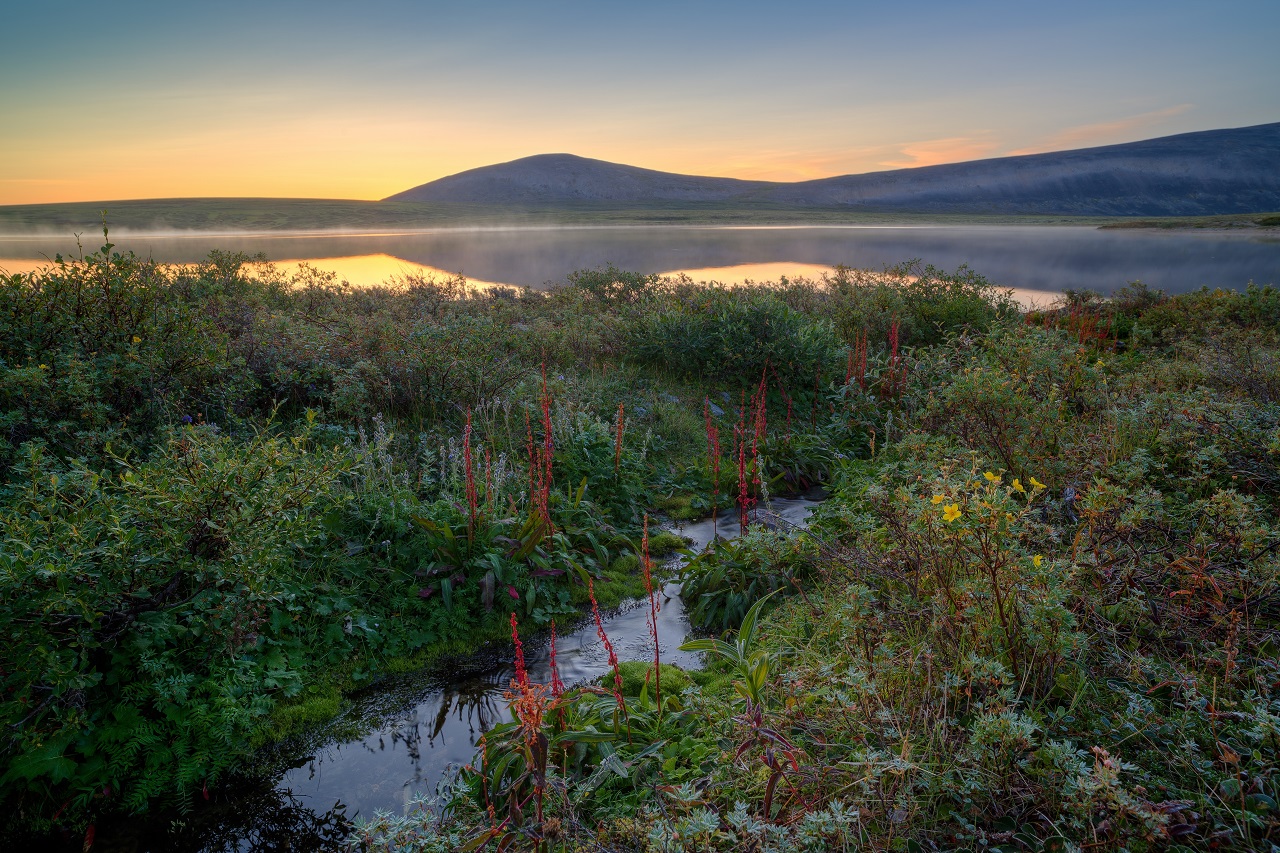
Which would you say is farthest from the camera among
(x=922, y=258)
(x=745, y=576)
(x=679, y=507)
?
(x=922, y=258)

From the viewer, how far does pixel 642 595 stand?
613 centimetres

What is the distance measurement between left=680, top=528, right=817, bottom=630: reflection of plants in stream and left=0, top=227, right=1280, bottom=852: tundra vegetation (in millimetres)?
35

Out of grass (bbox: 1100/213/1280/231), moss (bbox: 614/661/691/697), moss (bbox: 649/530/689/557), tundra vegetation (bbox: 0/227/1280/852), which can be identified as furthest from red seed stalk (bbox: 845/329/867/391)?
grass (bbox: 1100/213/1280/231)

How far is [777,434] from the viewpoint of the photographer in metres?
9.52

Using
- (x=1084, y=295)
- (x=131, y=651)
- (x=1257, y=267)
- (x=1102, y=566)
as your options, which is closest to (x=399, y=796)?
(x=131, y=651)

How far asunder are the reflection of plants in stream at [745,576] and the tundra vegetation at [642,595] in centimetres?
3

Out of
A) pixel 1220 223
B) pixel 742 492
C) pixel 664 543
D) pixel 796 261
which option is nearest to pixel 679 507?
pixel 664 543

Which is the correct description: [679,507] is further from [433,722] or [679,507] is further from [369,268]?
[369,268]

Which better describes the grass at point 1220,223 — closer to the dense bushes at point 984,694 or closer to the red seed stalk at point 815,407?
the red seed stalk at point 815,407

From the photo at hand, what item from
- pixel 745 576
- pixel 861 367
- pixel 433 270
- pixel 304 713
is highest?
pixel 433 270

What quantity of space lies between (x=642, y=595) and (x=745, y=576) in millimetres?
1082

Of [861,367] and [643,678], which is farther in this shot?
[861,367]

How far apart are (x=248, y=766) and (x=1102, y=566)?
493cm

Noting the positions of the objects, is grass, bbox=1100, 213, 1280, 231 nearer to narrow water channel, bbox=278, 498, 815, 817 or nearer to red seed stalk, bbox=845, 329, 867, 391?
red seed stalk, bbox=845, 329, 867, 391
